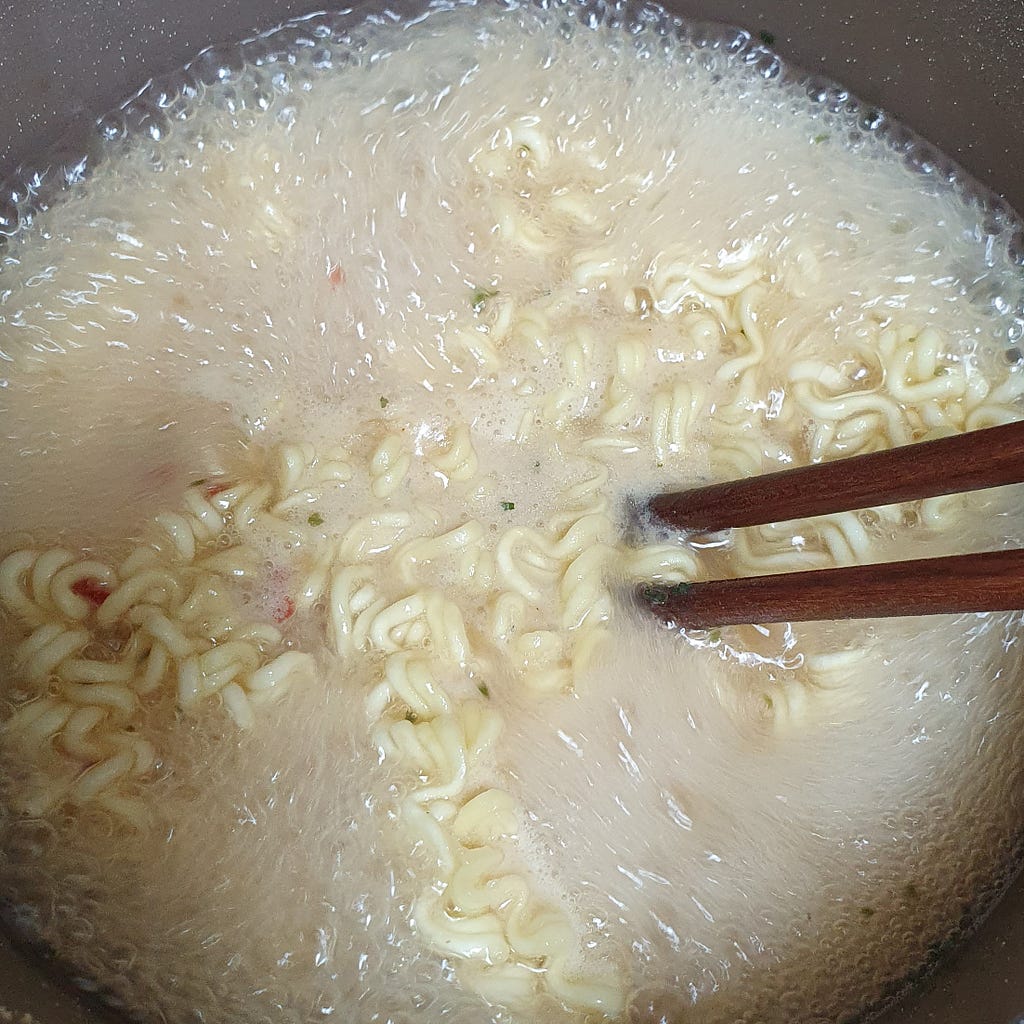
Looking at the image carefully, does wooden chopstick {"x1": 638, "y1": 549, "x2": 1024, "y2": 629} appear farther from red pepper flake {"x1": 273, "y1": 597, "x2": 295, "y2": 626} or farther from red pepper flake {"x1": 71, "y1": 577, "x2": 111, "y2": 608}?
red pepper flake {"x1": 71, "y1": 577, "x2": 111, "y2": 608}

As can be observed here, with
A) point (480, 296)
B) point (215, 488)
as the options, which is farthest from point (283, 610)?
point (480, 296)

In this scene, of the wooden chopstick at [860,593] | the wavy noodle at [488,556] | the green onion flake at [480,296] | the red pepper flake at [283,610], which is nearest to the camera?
the wooden chopstick at [860,593]

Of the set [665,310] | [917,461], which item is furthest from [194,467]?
[917,461]

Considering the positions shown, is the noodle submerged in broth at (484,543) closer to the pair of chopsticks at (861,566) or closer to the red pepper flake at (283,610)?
the red pepper flake at (283,610)

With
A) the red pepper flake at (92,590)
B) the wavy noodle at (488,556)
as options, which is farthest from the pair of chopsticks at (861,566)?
the red pepper flake at (92,590)

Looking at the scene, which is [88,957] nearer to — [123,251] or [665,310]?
[123,251]

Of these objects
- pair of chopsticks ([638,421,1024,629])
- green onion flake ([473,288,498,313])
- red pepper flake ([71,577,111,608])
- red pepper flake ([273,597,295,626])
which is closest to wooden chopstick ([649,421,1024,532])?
pair of chopsticks ([638,421,1024,629])
